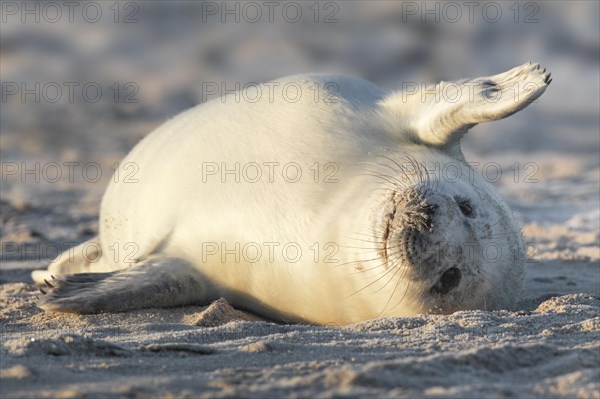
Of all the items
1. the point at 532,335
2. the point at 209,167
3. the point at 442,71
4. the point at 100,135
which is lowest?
the point at 532,335

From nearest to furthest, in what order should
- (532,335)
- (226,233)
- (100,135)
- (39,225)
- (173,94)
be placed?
(532,335) → (226,233) → (39,225) → (100,135) → (173,94)

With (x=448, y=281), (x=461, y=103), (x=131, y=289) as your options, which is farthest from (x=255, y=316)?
(x=461, y=103)

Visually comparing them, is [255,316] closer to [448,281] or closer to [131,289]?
[131,289]

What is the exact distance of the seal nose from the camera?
4027mm

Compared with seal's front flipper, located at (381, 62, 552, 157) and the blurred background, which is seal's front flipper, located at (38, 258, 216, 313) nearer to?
seal's front flipper, located at (381, 62, 552, 157)

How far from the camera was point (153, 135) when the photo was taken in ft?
18.7

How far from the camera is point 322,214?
4438mm

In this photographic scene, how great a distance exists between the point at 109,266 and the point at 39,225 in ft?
8.02

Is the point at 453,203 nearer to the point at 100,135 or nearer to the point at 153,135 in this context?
the point at 153,135

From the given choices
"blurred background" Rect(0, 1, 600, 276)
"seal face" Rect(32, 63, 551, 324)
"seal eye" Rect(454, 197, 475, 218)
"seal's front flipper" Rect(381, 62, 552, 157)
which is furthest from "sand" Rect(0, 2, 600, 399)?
"seal's front flipper" Rect(381, 62, 552, 157)

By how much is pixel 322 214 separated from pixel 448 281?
2.22 ft

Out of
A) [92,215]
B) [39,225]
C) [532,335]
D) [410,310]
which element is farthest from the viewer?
[92,215]

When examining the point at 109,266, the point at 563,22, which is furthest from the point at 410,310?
the point at 563,22

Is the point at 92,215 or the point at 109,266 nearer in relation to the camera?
the point at 109,266
